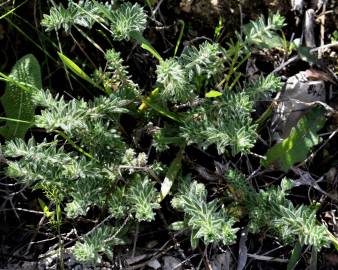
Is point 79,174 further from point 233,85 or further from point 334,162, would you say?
point 334,162

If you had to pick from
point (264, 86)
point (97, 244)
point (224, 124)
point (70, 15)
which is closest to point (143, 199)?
point (97, 244)

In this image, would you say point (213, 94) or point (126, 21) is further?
point (213, 94)

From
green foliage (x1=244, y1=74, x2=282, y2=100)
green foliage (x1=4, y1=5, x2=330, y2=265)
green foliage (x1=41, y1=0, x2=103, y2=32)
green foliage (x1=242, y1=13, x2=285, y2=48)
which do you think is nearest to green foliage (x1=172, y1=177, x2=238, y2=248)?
green foliage (x1=4, y1=5, x2=330, y2=265)

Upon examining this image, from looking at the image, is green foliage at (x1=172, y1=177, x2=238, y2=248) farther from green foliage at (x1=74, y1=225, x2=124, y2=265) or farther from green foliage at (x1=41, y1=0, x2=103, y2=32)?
green foliage at (x1=41, y1=0, x2=103, y2=32)

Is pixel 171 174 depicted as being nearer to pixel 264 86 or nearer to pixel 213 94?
pixel 213 94

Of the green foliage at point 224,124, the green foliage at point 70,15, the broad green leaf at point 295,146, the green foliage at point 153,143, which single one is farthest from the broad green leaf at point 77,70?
the broad green leaf at point 295,146

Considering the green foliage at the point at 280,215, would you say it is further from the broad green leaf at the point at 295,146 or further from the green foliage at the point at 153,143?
the broad green leaf at the point at 295,146

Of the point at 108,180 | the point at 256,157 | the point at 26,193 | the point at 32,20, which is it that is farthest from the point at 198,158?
the point at 32,20
